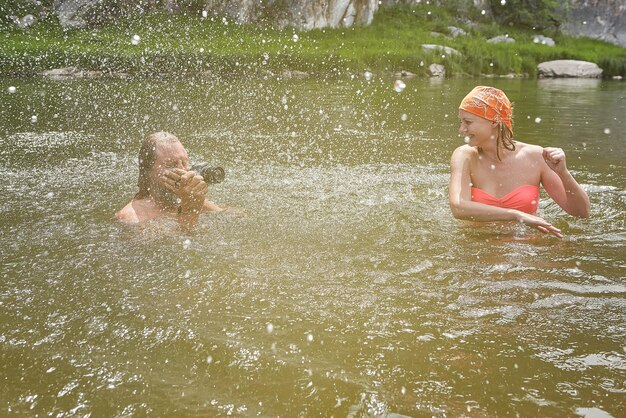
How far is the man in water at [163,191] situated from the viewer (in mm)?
5223

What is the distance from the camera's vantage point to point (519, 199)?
5.17m

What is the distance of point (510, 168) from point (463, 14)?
3599cm

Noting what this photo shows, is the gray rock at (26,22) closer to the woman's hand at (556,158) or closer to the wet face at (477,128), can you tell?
the wet face at (477,128)

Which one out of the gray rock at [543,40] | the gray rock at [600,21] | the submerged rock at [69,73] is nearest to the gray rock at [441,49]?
the gray rock at [543,40]

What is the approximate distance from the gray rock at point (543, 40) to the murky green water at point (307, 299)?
98.2 ft

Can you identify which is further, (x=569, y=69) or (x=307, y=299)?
(x=569, y=69)

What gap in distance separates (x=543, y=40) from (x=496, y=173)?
34463 millimetres

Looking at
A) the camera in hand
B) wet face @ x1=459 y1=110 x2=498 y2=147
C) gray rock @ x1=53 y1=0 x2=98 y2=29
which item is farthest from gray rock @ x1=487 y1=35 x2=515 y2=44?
the camera in hand

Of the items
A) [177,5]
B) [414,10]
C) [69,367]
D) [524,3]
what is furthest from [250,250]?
[524,3]

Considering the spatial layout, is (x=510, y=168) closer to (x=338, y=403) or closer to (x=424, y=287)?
(x=424, y=287)

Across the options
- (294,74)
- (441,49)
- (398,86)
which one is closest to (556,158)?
(398,86)

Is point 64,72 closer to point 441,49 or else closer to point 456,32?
point 441,49

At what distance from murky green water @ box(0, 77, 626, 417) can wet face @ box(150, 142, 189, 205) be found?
12.3 inches

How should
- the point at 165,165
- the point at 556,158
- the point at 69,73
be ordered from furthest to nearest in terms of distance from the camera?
the point at 69,73
the point at 165,165
the point at 556,158
